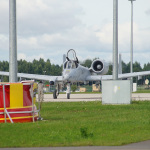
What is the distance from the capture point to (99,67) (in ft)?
172

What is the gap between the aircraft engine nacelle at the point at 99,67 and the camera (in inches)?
2044

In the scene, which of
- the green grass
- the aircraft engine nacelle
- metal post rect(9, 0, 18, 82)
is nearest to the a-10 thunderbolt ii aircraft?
the aircraft engine nacelle

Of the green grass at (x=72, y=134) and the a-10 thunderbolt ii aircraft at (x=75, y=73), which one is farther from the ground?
the a-10 thunderbolt ii aircraft at (x=75, y=73)

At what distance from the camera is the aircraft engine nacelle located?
51.9 m

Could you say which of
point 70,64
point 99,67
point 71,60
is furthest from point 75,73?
point 99,67

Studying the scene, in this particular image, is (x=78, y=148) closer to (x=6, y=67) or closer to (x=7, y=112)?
(x=7, y=112)

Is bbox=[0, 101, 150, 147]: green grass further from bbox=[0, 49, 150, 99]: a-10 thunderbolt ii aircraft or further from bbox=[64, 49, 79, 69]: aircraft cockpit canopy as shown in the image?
bbox=[64, 49, 79, 69]: aircraft cockpit canopy

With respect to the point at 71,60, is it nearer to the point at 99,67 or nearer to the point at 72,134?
the point at 99,67

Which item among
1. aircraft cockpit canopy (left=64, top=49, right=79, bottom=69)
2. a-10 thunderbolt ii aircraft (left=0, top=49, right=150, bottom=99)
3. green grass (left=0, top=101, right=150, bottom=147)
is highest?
aircraft cockpit canopy (left=64, top=49, right=79, bottom=69)

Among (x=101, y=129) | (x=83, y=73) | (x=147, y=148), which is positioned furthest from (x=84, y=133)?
(x=83, y=73)

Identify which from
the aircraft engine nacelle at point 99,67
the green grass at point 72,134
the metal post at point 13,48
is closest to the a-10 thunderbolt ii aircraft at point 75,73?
the aircraft engine nacelle at point 99,67

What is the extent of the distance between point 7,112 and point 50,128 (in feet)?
7.70

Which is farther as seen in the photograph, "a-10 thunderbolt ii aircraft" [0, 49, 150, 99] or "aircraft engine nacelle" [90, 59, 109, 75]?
"aircraft engine nacelle" [90, 59, 109, 75]

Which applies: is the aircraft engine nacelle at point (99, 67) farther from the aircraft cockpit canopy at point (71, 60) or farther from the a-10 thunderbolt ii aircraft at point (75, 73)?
the aircraft cockpit canopy at point (71, 60)
